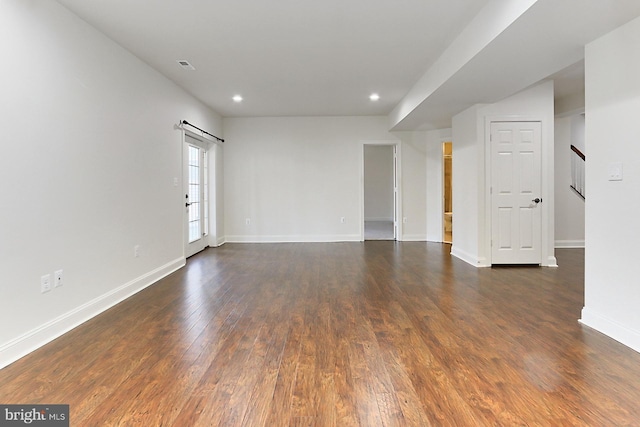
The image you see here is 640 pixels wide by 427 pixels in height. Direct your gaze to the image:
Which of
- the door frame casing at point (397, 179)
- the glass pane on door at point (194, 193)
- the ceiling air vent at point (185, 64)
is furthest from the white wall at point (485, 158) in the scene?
the glass pane on door at point (194, 193)

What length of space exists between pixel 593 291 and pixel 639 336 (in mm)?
474

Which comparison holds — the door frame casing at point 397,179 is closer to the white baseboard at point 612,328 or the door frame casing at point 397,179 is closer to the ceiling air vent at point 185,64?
the ceiling air vent at point 185,64

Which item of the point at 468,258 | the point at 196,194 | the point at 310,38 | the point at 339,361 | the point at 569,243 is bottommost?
the point at 339,361

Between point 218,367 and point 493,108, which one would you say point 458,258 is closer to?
point 493,108

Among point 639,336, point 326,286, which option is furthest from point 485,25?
point 326,286

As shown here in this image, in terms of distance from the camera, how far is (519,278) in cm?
428

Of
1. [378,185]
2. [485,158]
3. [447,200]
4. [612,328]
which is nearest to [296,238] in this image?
[447,200]

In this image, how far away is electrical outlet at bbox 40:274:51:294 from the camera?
8.33 ft

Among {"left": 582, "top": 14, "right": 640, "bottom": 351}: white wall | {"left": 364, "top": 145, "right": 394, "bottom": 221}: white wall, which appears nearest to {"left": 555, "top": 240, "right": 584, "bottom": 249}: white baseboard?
{"left": 582, "top": 14, "right": 640, "bottom": 351}: white wall

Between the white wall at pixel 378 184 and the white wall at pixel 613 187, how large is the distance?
982 centimetres

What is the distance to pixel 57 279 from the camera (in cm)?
269

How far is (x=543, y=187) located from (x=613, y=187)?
2.46 meters

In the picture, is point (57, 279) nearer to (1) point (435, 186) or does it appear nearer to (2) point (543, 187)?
(2) point (543, 187)

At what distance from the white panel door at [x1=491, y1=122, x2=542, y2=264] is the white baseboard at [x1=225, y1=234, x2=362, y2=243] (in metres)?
3.01
